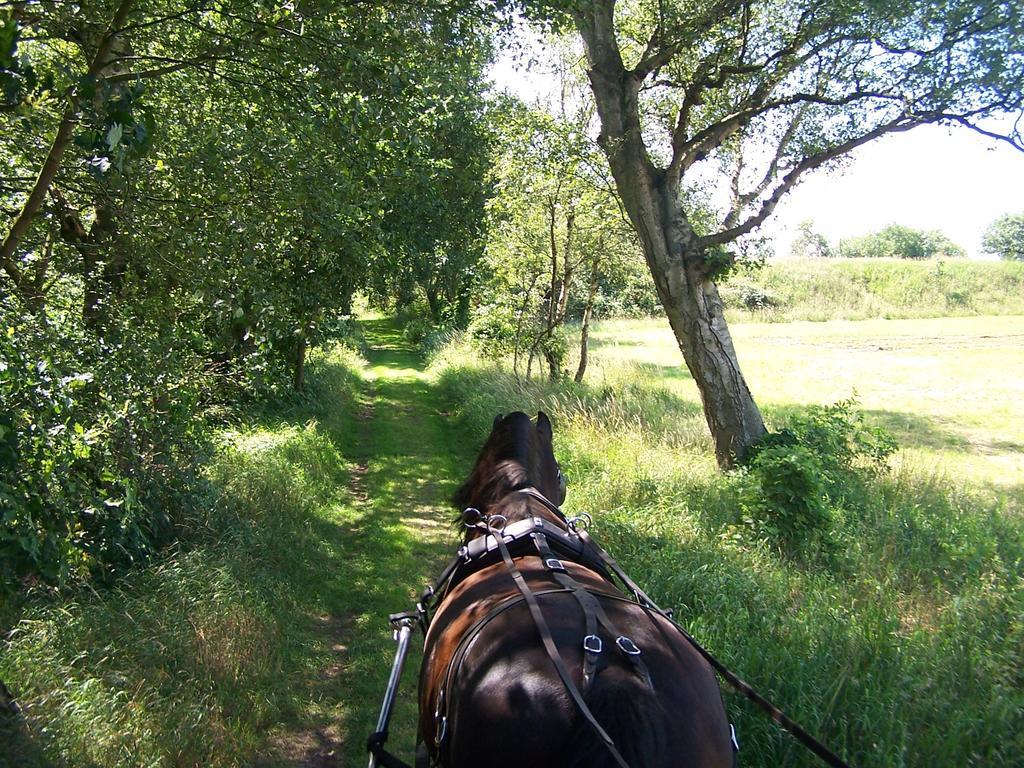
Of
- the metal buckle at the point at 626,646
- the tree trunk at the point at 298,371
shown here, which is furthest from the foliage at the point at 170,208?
the tree trunk at the point at 298,371

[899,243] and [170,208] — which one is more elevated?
[899,243]

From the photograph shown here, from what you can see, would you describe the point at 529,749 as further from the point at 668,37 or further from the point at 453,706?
the point at 668,37

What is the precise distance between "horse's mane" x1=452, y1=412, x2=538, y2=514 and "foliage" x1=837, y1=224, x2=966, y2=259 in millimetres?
87737

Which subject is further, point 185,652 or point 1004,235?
point 1004,235

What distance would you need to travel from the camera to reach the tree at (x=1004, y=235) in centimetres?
6762

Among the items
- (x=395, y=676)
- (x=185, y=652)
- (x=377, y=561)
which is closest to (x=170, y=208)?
(x=185, y=652)

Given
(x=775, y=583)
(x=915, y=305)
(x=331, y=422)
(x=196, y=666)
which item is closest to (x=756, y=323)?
(x=915, y=305)

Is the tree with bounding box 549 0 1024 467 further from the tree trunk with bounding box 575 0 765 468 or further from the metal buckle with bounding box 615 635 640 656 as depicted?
the metal buckle with bounding box 615 635 640 656

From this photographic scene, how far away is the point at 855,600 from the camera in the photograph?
439 centimetres

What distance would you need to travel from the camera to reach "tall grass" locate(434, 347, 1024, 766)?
3160mm

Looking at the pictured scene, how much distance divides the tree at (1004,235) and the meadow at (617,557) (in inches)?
2889

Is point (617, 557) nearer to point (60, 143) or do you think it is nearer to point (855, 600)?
point (855, 600)

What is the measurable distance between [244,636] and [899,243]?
9415cm

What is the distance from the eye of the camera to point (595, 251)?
12969mm
